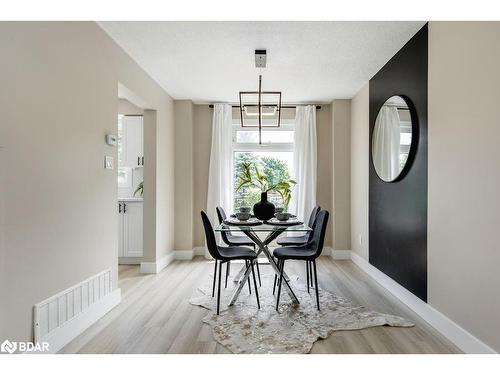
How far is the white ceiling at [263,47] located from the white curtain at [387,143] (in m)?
0.62

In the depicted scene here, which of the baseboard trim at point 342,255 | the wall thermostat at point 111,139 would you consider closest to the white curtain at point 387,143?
the baseboard trim at point 342,255

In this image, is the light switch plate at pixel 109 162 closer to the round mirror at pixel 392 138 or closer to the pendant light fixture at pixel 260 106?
the pendant light fixture at pixel 260 106

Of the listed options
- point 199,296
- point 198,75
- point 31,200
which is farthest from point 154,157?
point 31,200

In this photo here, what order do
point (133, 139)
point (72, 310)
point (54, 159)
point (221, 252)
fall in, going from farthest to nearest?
point (133, 139)
point (221, 252)
point (72, 310)
point (54, 159)

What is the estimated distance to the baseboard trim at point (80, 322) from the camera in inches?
84.0

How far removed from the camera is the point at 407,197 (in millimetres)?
3078

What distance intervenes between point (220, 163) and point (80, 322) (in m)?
3.21

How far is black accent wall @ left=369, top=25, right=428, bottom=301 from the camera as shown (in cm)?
Result: 279

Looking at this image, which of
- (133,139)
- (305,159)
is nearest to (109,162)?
(133,139)

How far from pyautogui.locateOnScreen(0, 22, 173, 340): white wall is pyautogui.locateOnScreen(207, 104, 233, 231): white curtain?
2133 mm

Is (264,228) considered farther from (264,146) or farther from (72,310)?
(264,146)

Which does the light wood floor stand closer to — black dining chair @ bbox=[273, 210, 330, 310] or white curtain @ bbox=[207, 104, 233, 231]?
black dining chair @ bbox=[273, 210, 330, 310]

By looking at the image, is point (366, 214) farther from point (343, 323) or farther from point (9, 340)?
point (9, 340)

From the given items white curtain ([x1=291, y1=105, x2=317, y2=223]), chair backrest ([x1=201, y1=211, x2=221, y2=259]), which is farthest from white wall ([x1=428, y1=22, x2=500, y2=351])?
white curtain ([x1=291, y1=105, x2=317, y2=223])
